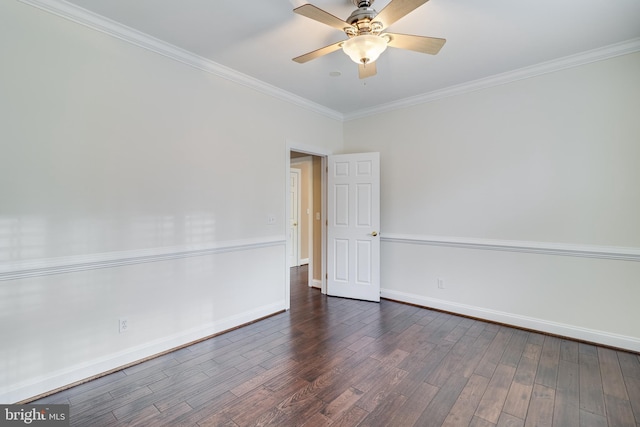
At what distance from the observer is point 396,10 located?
1732mm

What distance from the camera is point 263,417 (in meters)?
1.84

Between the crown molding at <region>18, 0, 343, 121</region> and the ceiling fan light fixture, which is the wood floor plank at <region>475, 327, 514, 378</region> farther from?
the crown molding at <region>18, 0, 343, 121</region>

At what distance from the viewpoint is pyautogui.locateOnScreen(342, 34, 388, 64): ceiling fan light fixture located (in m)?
1.93

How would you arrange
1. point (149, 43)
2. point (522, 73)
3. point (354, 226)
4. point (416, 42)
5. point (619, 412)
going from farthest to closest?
point (354, 226) → point (522, 73) → point (149, 43) → point (416, 42) → point (619, 412)

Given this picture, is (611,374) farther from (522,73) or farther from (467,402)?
(522,73)

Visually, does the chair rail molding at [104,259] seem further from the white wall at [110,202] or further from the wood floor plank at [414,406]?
the wood floor plank at [414,406]

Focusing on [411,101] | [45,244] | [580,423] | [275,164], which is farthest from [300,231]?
[580,423]

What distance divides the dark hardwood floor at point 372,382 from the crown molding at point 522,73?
2.76 m

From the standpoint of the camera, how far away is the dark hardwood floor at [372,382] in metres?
1.85

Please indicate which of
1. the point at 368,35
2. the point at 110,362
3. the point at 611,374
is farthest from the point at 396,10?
the point at 110,362

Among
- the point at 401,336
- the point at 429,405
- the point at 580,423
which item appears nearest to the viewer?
the point at 580,423

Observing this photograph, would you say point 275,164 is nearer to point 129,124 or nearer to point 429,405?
point 129,124

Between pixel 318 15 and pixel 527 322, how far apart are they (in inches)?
140

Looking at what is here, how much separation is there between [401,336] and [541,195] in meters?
2.10
